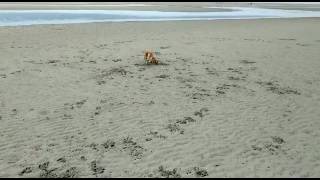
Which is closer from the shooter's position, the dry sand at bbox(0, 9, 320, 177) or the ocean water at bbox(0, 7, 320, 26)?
the dry sand at bbox(0, 9, 320, 177)

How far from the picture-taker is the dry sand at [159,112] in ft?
24.4

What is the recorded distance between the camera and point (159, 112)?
1016 centimetres

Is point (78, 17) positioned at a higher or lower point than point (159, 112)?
lower

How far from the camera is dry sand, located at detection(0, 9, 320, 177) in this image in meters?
7.44

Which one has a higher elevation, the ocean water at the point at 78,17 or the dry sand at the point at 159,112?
the dry sand at the point at 159,112

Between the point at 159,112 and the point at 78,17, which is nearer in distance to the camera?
the point at 159,112

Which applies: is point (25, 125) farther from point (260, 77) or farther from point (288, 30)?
point (288, 30)

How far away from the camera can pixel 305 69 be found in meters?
15.3

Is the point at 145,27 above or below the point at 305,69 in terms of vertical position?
below

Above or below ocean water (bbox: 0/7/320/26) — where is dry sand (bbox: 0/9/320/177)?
above

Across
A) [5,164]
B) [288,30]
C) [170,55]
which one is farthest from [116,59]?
[288,30]

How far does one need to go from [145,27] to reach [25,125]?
21270mm

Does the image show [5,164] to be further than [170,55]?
No

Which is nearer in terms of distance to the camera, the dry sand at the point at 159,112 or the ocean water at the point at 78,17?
the dry sand at the point at 159,112
